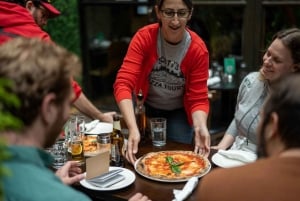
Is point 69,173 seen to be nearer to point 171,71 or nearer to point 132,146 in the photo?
point 132,146

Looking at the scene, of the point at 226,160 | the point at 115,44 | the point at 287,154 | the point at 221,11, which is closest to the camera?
the point at 287,154

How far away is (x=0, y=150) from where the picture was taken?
0.83 m

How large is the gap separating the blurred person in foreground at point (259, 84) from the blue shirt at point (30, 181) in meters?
1.33

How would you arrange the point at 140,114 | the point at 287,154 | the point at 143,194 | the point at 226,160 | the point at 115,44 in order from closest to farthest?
the point at 287,154 < the point at 143,194 < the point at 226,160 < the point at 140,114 < the point at 115,44

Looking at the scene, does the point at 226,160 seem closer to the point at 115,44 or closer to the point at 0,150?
the point at 0,150

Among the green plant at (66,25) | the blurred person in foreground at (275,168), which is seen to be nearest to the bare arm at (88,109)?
the blurred person in foreground at (275,168)

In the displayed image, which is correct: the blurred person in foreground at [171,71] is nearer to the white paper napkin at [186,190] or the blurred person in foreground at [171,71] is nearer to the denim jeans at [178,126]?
the denim jeans at [178,126]

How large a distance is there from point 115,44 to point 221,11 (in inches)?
57.7

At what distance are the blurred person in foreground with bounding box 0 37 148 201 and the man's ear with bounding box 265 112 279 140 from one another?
0.56 m

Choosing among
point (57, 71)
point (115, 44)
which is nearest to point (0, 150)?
point (57, 71)

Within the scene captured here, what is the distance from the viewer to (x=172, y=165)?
196cm

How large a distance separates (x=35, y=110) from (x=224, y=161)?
1.07 meters

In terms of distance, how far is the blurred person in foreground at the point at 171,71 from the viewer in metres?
2.43

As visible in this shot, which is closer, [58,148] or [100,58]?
[58,148]
